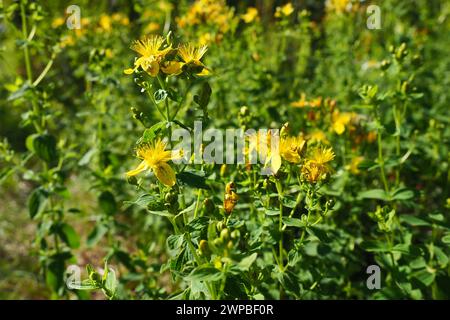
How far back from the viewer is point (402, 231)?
2.01 meters

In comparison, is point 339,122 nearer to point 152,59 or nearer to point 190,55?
point 190,55

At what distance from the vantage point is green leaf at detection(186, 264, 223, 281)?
1204mm

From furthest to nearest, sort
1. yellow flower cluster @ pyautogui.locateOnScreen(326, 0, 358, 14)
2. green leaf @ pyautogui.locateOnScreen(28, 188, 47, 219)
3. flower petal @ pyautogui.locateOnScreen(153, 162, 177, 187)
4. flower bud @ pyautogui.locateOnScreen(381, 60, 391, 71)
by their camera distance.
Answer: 1. yellow flower cluster @ pyautogui.locateOnScreen(326, 0, 358, 14)
2. green leaf @ pyautogui.locateOnScreen(28, 188, 47, 219)
3. flower bud @ pyautogui.locateOnScreen(381, 60, 391, 71)
4. flower petal @ pyautogui.locateOnScreen(153, 162, 177, 187)

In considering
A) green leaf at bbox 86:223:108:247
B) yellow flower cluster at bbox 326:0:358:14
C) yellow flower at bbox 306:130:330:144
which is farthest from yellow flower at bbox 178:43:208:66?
yellow flower cluster at bbox 326:0:358:14

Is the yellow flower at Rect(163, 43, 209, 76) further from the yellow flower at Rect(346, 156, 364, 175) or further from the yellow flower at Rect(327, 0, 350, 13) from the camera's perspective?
the yellow flower at Rect(327, 0, 350, 13)

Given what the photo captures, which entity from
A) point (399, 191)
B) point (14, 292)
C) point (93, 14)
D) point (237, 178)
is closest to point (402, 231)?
point (399, 191)

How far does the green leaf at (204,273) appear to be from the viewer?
3.95 feet

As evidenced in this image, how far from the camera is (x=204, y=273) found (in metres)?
1.22

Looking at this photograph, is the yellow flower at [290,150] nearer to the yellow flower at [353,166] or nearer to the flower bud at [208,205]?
the flower bud at [208,205]

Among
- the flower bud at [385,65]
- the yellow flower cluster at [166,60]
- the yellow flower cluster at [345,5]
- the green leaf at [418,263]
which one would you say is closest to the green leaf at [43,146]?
the yellow flower cluster at [166,60]

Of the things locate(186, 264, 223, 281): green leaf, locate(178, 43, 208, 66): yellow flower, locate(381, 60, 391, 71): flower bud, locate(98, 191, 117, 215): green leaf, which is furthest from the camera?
locate(98, 191, 117, 215): green leaf

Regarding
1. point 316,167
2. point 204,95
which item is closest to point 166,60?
point 204,95
